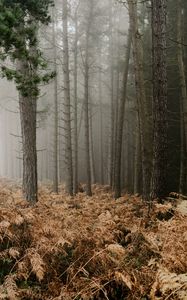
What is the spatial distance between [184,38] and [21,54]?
477 inches

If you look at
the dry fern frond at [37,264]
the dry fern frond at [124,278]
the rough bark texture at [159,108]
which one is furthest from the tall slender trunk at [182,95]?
the dry fern frond at [124,278]

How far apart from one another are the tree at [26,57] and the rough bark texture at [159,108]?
251cm

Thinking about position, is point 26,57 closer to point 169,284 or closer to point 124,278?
point 124,278

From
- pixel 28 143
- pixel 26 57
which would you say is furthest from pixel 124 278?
pixel 28 143

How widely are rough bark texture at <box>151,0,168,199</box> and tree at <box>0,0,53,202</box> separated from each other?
→ 8.23 feet

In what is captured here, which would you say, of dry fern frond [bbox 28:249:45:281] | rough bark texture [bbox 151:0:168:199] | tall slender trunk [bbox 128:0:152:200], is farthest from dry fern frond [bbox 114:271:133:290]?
tall slender trunk [bbox 128:0:152:200]

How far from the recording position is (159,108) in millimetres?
9531

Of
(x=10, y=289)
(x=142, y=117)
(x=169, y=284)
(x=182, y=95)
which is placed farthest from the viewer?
(x=182, y=95)

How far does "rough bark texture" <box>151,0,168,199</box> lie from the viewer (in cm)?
949

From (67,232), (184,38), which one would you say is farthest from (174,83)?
(67,232)

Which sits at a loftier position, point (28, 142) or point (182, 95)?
point (182, 95)

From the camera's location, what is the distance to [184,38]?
61.9 feet

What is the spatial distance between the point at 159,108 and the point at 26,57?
10.6 ft

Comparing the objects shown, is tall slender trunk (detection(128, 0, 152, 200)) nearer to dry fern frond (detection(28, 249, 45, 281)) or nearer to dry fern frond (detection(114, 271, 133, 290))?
dry fern frond (detection(28, 249, 45, 281))
